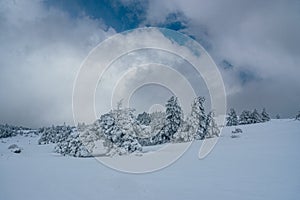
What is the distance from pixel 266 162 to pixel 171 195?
11177 millimetres

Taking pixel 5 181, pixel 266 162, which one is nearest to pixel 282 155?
pixel 266 162

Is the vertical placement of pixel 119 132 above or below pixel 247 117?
below

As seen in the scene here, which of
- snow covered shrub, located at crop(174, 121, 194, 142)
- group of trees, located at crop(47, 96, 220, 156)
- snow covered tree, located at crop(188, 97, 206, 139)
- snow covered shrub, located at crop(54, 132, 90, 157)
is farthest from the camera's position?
snow covered tree, located at crop(188, 97, 206, 139)

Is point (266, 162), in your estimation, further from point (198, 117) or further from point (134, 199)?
point (198, 117)

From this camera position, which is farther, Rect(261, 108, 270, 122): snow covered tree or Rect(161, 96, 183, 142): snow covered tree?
Rect(261, 108, 270, 122): snow covered tree

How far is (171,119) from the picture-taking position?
49.0 m

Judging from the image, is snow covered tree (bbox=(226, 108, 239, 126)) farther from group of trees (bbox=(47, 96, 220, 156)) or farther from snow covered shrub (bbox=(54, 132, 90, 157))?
snow covered shrub (bbox=(54, 132, 90, 157))

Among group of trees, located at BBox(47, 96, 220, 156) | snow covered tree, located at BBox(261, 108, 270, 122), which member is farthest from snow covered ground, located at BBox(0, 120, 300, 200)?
snow covered tree, located at BBox(261, 108, 270, 122)

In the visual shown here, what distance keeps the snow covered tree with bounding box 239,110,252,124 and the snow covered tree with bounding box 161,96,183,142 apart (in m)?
33.3

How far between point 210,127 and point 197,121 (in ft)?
14.4

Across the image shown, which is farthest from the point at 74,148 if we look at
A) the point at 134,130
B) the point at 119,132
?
the point at 134,130

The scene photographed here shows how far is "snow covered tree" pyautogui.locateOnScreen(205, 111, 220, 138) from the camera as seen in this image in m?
50.2

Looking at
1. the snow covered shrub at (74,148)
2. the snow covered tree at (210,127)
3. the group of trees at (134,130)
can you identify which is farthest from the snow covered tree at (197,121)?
the snow covered shrub at (74,148)

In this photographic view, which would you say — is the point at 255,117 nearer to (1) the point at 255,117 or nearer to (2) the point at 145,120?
(1) the point at 255,117
